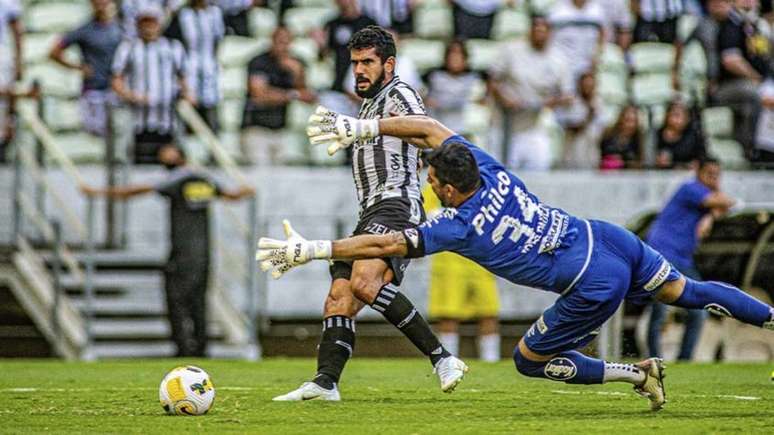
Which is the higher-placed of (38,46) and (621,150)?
(38,46)

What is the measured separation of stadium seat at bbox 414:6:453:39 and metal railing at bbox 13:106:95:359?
5203 mm

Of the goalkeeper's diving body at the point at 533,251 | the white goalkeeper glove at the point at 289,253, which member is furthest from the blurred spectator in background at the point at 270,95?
the white goalkeeper glove at the point at 289,253

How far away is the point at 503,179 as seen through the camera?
9.25m

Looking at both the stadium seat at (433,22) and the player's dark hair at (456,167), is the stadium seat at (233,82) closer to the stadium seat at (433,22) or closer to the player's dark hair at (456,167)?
the stadium seat at (433,22)

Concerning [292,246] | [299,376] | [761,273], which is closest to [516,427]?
[292,246]

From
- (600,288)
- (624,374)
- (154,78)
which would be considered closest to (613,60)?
(154,78)

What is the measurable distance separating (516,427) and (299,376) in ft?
19.0

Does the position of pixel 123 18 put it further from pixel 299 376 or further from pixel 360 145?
pixel 360 145

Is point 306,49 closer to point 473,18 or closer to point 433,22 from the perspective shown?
point 433,22

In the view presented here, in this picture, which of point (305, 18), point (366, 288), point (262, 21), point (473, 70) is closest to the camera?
point (366, 288)

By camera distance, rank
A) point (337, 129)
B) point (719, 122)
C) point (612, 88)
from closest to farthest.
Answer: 1. point (337, 129)
2. point (719, 122)
3. point (612, 88)

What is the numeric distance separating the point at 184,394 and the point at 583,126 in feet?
39.9

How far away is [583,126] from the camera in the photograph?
2084cm

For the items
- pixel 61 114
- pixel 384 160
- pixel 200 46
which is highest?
pixel 384 160
